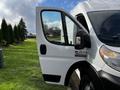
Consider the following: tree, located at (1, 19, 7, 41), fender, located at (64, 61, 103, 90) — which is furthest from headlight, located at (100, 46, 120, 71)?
tree, located at (1, 19, 7, 41)

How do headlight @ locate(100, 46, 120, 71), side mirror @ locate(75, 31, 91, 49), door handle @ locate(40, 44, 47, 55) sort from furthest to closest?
1. door handle @ locate(40, 44, 47, 55)
2. side mirror @ locate(75, 31, 91, 49)
3. headlight @ locate(100, 46, 120, 71)

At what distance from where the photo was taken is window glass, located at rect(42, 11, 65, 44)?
22.4 feet

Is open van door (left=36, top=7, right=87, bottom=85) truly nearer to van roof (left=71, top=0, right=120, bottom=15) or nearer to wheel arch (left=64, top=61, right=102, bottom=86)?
wheel arch (left=64, top=61, right=102, bottom=86)

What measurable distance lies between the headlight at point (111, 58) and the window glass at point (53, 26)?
139 centimetres

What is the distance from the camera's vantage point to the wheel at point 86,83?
19.0ft

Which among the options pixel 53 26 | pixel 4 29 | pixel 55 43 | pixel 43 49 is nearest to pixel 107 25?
pixel 55 43

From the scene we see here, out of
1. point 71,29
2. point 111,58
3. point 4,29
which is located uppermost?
point 4,29

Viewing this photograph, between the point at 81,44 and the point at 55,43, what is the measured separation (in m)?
0.85

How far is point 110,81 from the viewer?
527cm

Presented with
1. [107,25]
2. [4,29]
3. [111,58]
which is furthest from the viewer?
[4,29]

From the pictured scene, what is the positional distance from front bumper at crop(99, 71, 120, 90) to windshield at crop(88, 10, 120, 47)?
1.95 feet

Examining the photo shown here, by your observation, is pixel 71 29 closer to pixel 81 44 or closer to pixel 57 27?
pixel 57 27

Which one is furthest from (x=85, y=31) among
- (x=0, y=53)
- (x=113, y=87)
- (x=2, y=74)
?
(x=0, y=53)

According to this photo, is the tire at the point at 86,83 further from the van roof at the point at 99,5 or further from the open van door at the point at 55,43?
the van roof at the point at 99,5
